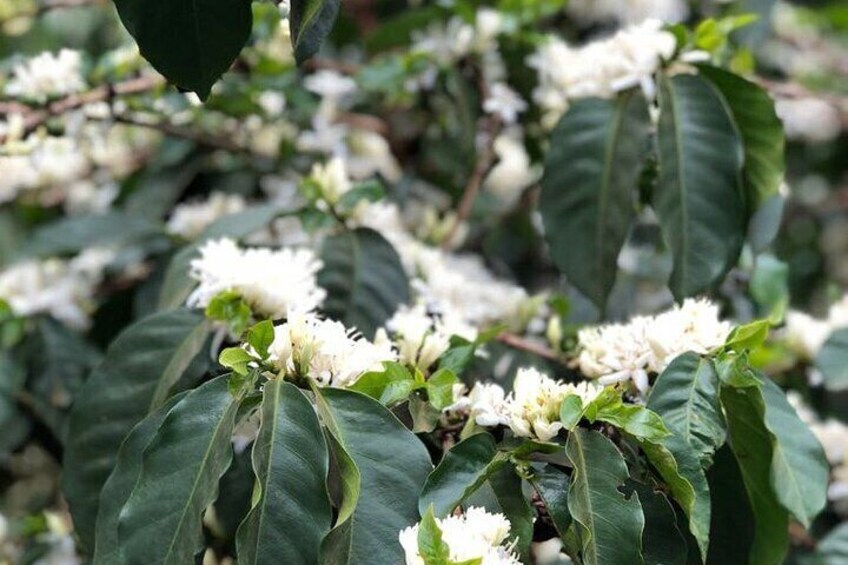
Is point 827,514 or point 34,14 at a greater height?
point 34,14

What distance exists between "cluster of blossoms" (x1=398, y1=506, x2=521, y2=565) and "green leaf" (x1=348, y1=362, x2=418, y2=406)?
0.10m

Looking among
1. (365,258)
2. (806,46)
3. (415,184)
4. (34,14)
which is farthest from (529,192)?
(806,46)

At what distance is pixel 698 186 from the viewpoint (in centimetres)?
106

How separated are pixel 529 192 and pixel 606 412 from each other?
36.9 inches

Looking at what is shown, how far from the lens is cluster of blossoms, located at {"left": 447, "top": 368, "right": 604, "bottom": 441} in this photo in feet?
2.48

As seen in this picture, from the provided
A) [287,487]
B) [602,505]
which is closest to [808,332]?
[602,505]

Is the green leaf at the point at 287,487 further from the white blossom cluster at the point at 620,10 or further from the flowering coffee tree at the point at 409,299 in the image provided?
the white blossom cluster at the point at 620,10

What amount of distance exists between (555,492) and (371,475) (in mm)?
116

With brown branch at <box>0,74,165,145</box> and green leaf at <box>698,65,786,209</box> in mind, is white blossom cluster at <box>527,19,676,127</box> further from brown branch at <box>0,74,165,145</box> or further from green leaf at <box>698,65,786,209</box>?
brown branch at <box>0,74,165,145</box>

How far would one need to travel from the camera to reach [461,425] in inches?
33.3

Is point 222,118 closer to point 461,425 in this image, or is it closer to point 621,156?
point 621,156

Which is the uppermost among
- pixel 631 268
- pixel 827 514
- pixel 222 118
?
pixel 222 118

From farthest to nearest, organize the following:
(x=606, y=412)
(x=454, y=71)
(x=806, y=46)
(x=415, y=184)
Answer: (x=806, y=46) < (x=415, y=184) < (x=454, y=71) < (x=606, y=412)

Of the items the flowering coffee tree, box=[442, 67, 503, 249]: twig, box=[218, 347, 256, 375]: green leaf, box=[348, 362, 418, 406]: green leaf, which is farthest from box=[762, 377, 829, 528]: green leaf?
box=[442, 67, 503, 249]: twig
